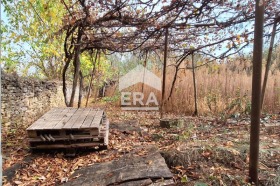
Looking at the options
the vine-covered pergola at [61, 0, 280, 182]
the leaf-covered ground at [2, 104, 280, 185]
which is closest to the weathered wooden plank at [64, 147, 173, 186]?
the leaf-covered ground at [2, 104, 280, 185]

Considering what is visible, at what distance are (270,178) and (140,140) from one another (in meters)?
1.82

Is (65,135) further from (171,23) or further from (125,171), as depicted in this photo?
(171,23)

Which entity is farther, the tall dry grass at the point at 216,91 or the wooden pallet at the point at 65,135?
the tall dry grass at the point at 216,91

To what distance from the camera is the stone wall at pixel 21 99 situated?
384 centimetres

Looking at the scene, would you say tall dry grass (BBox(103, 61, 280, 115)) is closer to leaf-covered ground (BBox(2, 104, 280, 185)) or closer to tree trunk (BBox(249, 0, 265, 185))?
leaf-covered ground (BBox(2, 104, 280, 185))

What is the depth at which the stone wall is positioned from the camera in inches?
151

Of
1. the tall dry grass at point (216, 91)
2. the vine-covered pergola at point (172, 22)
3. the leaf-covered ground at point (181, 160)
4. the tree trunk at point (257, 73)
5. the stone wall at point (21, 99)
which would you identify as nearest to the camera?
the tree trunk at point (257, 73)

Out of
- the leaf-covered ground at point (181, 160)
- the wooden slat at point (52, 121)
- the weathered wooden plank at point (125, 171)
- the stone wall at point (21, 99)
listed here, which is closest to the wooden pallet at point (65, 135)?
the wooden slat at point (52, 121)

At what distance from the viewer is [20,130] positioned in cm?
393

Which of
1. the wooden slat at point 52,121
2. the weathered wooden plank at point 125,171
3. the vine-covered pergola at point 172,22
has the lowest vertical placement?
the weathered wooden plank at point 125,171

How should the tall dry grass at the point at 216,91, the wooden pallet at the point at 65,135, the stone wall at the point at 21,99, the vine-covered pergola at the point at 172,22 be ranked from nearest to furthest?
the wooden pallet at the point at 65,135 → the vine-covered pergola at the point at 172,22 → the stone wall at the point at 21,99 → the tall dry grass at the point at 216,91

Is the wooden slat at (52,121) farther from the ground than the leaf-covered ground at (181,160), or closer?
farther from the ground

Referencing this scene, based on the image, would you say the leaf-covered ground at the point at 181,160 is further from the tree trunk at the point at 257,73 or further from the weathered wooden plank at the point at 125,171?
the tree trunk at the point at 257,73

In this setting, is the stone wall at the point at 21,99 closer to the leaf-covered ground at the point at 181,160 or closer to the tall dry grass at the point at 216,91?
the leaf-covered ground at the point at 181,160
